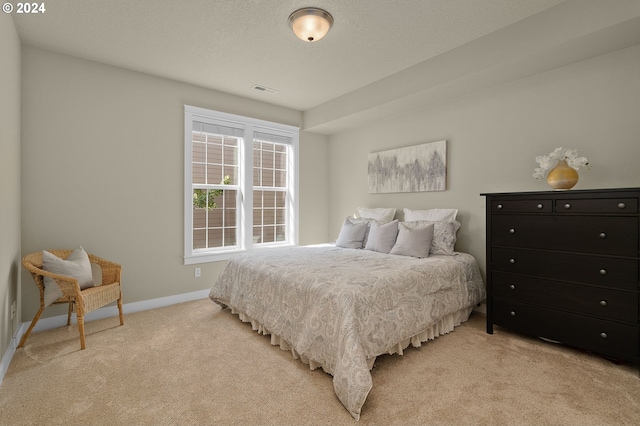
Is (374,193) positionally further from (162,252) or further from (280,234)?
(162,252)

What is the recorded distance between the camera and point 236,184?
4.47 m

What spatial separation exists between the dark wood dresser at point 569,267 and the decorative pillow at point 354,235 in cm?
151

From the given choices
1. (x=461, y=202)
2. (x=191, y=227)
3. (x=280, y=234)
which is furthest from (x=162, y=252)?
(x=461, y=202)

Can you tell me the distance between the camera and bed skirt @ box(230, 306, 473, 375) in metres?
2.33

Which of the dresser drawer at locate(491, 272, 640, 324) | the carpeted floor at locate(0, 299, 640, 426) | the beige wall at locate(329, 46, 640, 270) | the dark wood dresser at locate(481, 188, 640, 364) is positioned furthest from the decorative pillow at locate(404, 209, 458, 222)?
the carpeted floor at locate(0, 299, 640, 426)

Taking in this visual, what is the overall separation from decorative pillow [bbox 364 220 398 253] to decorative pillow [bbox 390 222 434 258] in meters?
0.14

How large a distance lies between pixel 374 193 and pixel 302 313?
2.66m

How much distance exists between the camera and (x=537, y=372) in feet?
7.29

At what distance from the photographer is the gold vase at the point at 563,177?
99.7 inches

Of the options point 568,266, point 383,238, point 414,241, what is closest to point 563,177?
point 568,266

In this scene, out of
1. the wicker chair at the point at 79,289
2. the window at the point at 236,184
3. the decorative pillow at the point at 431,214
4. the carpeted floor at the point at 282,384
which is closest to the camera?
the carpeted floor at the point at 282,384

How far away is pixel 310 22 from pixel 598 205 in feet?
8.39

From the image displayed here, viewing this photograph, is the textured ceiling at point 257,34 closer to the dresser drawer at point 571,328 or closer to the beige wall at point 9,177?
the beige wall at point 9,177

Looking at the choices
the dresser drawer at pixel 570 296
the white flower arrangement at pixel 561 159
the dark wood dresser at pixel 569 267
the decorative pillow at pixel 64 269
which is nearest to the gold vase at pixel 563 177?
the white flower arrangement at pixel 561 159
